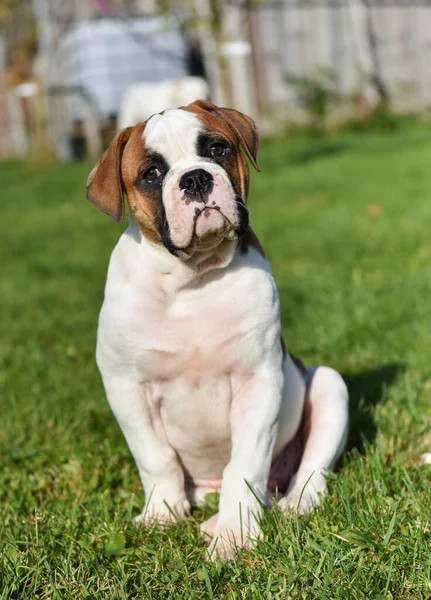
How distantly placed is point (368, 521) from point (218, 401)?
0.67 metres

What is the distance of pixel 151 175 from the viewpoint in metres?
3.07

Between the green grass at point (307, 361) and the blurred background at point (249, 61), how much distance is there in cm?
619

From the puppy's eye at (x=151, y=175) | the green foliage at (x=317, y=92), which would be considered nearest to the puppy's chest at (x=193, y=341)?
the puppy's eye at (x=151, y=175)

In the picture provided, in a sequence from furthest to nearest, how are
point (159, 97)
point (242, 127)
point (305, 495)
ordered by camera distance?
1. point (159, 97)
2. point (242, 127)
3. point (305, 495)

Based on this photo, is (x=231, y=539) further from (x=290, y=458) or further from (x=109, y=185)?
(x=109, y=185)

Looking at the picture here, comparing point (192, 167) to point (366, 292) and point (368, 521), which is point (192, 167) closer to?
point (368, 521)

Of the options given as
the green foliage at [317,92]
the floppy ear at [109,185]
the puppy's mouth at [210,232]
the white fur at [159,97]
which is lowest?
the green foliage at [317,92]

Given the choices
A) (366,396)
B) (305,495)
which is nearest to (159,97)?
(366,396)

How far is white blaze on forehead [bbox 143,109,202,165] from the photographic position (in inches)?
119

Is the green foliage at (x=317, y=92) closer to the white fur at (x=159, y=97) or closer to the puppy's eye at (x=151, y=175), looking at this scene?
the white fur at (x=159, y=97)

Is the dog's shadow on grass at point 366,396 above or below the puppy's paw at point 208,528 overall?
below

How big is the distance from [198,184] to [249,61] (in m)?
13.7

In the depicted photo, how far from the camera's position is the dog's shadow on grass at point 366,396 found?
11.9ft

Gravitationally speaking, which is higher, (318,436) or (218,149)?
(218,149)
